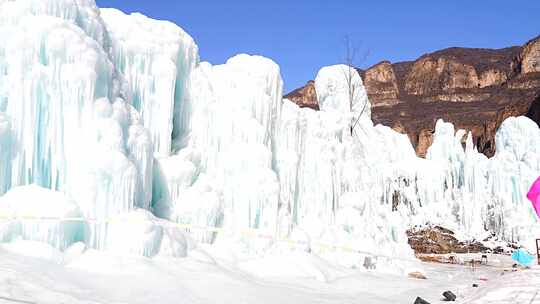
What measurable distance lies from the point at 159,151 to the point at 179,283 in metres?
5.88

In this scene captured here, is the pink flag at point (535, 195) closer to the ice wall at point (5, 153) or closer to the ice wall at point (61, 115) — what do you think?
the ice wall at point (61, 115)

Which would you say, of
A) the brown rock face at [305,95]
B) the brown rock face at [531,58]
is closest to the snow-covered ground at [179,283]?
the brown rock face at [531,58]

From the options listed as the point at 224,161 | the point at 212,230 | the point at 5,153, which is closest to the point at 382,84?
the point at 224,161

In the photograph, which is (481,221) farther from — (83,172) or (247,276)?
(83,172)

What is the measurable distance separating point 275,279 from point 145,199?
3905 millimetres

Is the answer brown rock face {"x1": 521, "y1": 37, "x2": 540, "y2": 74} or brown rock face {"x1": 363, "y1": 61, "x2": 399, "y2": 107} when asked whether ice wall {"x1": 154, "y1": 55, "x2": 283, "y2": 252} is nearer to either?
brown rock face {"x1": 363, "y1": 61, "x2": 399, "y2": 107}

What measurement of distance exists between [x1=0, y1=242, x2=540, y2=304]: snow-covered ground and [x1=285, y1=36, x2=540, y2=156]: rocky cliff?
8166cm

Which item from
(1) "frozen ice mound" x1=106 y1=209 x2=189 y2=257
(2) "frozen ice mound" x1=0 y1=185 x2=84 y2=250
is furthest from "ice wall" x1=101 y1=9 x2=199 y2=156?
(2) "frozen ice mound" x1=0 y1=185 x2=84 y2=250

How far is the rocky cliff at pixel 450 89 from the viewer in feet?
334

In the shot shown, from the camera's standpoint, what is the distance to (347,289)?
1434 centimetres

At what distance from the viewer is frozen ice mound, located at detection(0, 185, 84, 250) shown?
33.2ft

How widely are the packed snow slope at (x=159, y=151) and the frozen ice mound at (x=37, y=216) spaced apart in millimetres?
25

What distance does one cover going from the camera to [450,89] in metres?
129

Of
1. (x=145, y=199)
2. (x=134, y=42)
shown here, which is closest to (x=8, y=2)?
(x=134, y=42)
